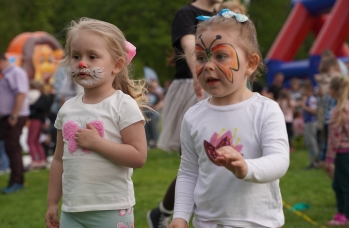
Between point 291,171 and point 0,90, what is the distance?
509cm

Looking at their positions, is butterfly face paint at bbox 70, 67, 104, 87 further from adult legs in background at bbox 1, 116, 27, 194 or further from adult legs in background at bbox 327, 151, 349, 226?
adult legs in background at bbox 1, 116, 27, 194

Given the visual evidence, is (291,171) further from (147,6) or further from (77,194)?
(147,6)

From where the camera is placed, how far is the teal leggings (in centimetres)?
315

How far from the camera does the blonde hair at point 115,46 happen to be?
128 inches

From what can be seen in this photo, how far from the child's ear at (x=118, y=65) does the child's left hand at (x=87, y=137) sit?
0.36m

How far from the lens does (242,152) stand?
2707 mm

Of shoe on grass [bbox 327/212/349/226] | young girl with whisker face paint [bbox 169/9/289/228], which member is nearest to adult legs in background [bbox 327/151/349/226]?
shoe on grass [bbox 327/212/349/226]

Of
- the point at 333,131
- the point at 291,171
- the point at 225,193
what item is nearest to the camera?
the point at 225,193

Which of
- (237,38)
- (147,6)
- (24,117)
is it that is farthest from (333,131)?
(147,6)

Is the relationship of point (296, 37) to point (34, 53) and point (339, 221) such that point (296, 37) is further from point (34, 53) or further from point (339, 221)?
point (339, 221)

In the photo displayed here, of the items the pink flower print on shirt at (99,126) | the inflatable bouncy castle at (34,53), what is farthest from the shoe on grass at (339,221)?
the inflatable bouncy castle at (34,53)

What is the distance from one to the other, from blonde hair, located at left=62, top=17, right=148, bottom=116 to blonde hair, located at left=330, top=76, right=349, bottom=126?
3.31m

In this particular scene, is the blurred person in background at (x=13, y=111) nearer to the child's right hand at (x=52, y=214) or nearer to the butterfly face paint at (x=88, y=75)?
the child's right hand at (x=52, y=214)

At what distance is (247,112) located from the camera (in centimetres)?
275
